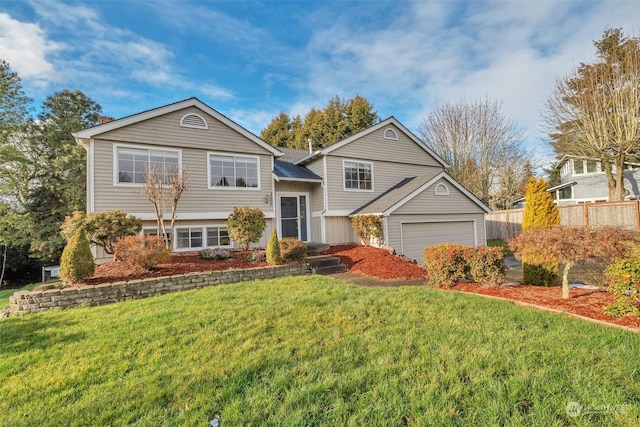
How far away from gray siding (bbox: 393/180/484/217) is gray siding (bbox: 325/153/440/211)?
228 centimetres

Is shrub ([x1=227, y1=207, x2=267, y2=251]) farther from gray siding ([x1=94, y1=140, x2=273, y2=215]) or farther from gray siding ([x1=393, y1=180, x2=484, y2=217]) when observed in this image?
gray siding ([x1=393, y1=180, x2=484, y2=217])

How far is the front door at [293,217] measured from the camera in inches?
495

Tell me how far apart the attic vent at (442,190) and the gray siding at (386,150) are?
287 centimetres

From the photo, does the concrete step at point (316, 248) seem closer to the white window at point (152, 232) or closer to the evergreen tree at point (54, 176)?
the white window at point (152, 232)

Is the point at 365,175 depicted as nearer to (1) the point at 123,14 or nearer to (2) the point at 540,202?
(2) the point at 540,202

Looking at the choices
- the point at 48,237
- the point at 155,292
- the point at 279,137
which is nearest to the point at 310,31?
the point at 155,292

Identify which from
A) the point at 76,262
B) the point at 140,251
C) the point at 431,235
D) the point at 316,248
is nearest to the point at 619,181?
the point at 431,235

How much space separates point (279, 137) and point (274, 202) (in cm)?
2101

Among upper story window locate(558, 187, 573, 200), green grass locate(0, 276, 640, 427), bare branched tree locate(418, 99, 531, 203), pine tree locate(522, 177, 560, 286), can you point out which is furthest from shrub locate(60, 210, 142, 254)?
upper story window locate(558, 187, 573, 200)

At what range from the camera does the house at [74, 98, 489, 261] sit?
9.53m

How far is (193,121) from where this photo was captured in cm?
1060

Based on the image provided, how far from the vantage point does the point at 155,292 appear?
20.8 feet

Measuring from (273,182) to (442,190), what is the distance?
24.5ft

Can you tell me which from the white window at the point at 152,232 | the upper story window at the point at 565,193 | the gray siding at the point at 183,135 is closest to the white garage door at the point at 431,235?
the gray siding at the point at 183,135
